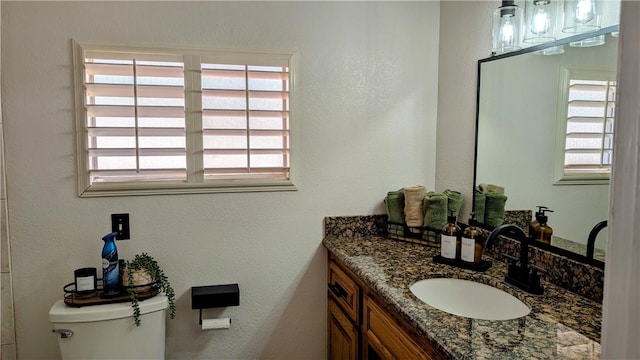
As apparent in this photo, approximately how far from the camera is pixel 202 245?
2.16m

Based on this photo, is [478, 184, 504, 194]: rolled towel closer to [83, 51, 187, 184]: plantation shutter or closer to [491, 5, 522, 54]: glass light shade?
[491, 5, 522, 54]: glass light shade

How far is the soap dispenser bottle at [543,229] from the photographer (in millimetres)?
1658

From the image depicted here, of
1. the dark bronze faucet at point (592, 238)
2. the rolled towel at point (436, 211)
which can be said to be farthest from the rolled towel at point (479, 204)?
the dark bronze faucet at point (592, 238)

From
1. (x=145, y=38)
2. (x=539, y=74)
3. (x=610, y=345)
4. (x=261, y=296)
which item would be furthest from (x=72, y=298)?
(x=539, y=74)

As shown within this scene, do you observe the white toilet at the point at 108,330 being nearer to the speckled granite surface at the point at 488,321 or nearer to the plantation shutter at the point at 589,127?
the speckled granite surface at the point at 488,321

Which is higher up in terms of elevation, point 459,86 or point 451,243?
point 459,86

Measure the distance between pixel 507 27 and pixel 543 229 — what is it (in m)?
0.89

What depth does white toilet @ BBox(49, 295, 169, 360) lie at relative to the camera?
5.90 ft

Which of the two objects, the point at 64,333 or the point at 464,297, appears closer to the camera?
the point at 464,297

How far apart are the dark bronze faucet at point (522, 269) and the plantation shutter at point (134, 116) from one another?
1458 mm

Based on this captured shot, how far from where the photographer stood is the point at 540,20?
5.48 feet

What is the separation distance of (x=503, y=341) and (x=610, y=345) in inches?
26.9

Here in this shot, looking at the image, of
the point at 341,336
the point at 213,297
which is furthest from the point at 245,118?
the point at 341,336

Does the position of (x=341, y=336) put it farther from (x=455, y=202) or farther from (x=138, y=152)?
(x=138, y=152)
